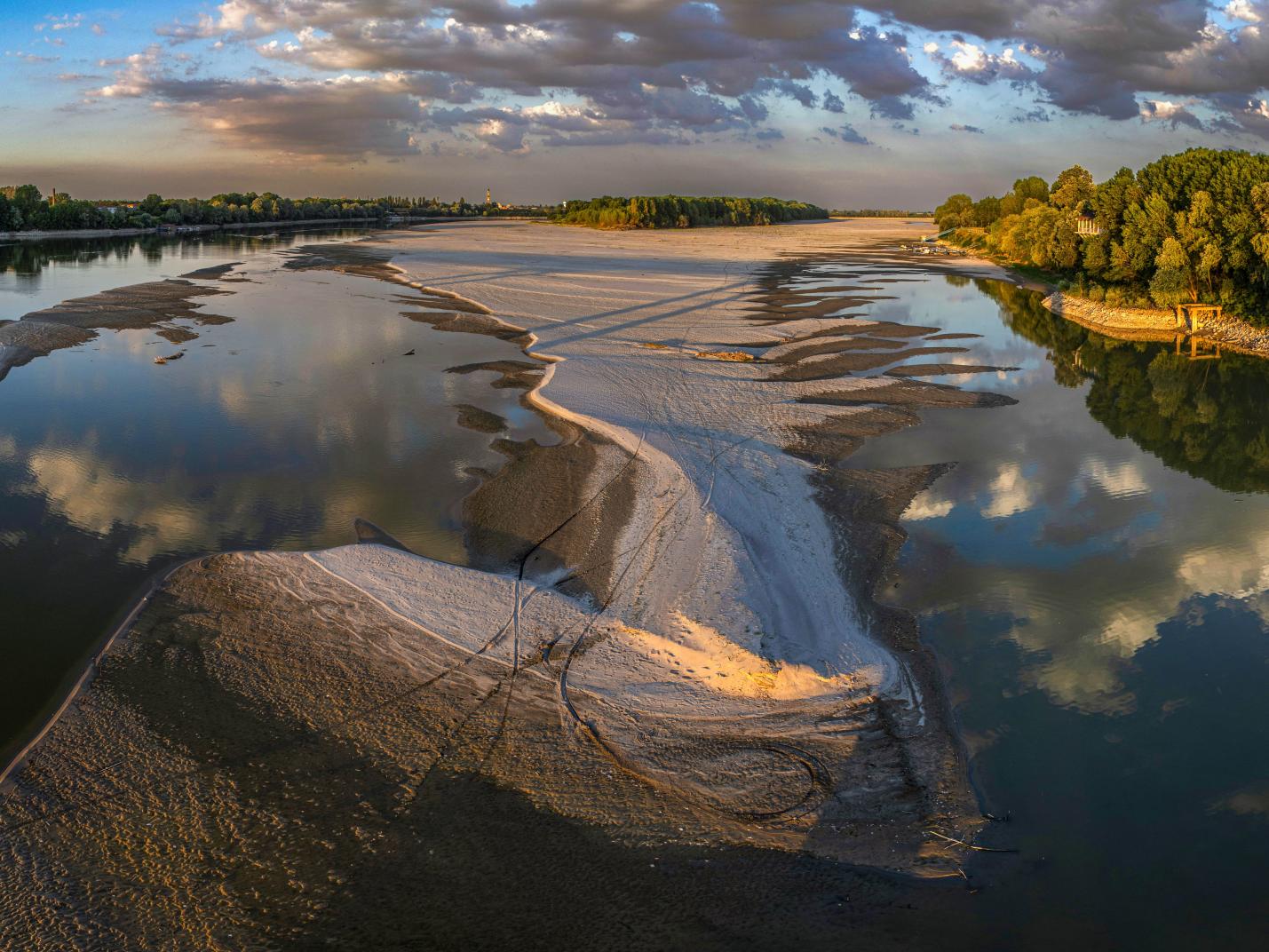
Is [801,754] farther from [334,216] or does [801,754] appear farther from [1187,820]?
[334,216]

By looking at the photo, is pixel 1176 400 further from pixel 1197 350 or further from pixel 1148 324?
pixel 1148 324

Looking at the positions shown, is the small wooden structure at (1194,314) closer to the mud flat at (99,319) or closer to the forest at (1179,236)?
the forest at (1179,236)

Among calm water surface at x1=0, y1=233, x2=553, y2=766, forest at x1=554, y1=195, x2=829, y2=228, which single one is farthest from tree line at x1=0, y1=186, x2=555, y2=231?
calm water surface at x1=0, y1=233, x2=553, y2=766

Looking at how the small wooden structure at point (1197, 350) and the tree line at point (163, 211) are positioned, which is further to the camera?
the tree line at point (163, 211)

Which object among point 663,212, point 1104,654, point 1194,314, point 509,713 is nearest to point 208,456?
point 509,713

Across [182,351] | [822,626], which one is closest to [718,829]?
[822,626]

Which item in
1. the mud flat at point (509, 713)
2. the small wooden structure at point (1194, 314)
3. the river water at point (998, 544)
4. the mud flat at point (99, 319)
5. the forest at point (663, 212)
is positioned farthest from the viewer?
the forest at point (663, 212)

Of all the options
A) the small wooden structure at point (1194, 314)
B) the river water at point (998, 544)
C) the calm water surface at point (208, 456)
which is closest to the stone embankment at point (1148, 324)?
the small wooden structure at point (1194, 314)
